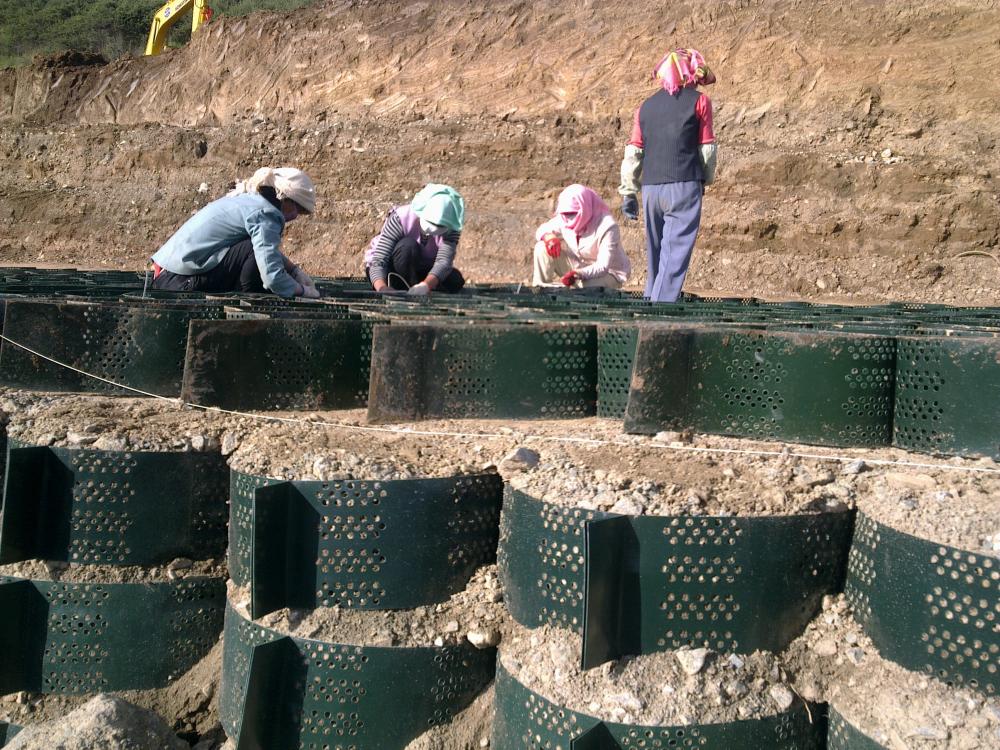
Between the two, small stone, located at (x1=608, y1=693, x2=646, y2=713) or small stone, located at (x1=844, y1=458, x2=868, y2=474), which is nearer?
small stone, located at (x1=608, y1=693, x2=646, y2=713)

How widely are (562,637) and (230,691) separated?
1126 millimetres

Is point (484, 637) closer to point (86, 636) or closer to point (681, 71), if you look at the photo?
point (86, 636)

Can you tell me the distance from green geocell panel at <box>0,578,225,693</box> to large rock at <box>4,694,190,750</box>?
0.25 m

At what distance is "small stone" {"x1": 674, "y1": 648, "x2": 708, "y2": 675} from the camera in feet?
8.48

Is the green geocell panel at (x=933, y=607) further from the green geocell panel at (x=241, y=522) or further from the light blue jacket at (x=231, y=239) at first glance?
the light blue jacket at (x=231, y=239)

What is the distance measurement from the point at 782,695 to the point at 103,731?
2007 millimetres

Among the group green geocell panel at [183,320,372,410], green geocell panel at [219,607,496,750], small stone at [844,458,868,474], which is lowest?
green geocell panel at [219,607,496,750]

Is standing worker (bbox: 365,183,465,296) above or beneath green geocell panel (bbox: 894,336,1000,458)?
A: above

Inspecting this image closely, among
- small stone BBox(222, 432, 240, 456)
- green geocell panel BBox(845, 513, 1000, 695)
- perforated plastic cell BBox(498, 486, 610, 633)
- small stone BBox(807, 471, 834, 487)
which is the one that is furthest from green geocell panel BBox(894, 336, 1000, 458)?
small stone BBox(222, 432, 240, 456)

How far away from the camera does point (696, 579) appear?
2.62 m

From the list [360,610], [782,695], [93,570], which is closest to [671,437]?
[782,695]

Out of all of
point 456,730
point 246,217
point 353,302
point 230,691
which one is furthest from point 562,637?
point 246,217

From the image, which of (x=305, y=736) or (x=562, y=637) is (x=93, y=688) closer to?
(x=305, y=736)

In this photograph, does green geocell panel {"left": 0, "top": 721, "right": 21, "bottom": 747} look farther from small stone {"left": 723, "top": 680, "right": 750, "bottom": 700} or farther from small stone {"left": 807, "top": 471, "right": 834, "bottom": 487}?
small stone {"left": 807, "top": 471, "right": 834, "bottom": 487}
